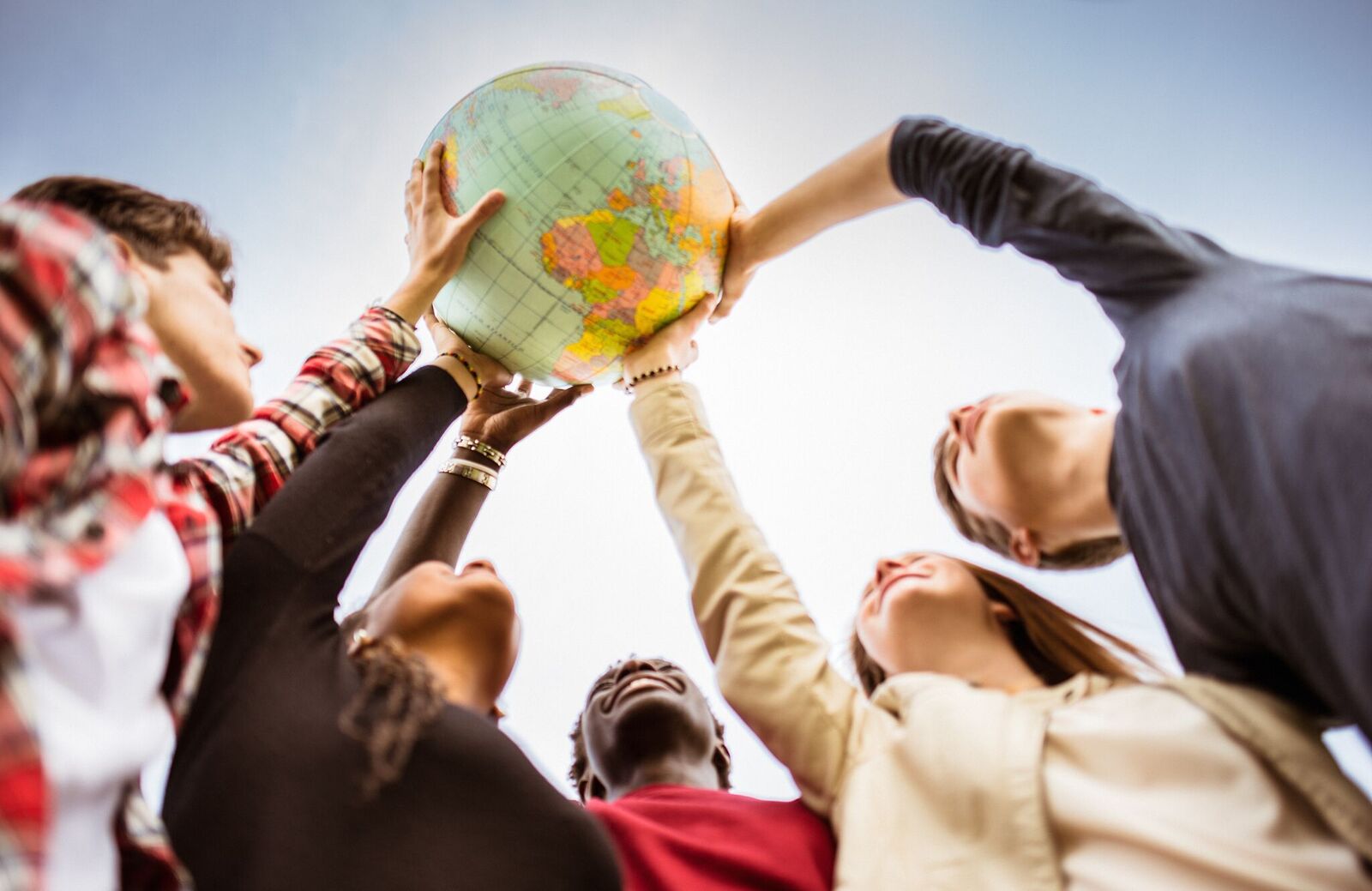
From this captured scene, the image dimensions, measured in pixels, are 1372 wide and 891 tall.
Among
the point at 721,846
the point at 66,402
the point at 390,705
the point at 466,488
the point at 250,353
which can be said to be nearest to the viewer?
the point at 66,402

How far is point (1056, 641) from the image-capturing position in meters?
2.13

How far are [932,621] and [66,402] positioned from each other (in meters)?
1.77

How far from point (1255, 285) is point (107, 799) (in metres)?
1.81

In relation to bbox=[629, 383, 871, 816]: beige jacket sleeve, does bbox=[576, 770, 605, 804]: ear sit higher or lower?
lower

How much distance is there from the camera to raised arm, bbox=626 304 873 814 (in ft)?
6.00

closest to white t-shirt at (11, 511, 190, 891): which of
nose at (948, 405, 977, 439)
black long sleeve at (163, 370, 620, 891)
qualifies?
black long sleeve at (163, 370, 620, 891)

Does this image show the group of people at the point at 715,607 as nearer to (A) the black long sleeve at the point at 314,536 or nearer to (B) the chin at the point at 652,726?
(A) the black long sleeve at the point at 314,536

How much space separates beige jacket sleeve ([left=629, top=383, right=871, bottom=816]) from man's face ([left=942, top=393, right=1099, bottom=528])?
0.53 metres

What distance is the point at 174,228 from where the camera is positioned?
182cm

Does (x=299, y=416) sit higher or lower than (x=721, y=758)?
higher

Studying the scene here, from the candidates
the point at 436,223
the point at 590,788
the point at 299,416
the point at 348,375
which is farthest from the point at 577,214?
the point at 590,788

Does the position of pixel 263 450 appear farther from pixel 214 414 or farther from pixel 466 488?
pixel 466 488

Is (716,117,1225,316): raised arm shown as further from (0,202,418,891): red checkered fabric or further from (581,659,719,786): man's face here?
(0,202,418,891): red checkered fabric

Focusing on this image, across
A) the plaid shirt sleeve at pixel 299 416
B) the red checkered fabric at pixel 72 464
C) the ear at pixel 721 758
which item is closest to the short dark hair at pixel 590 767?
the ear at pixel 721 758
